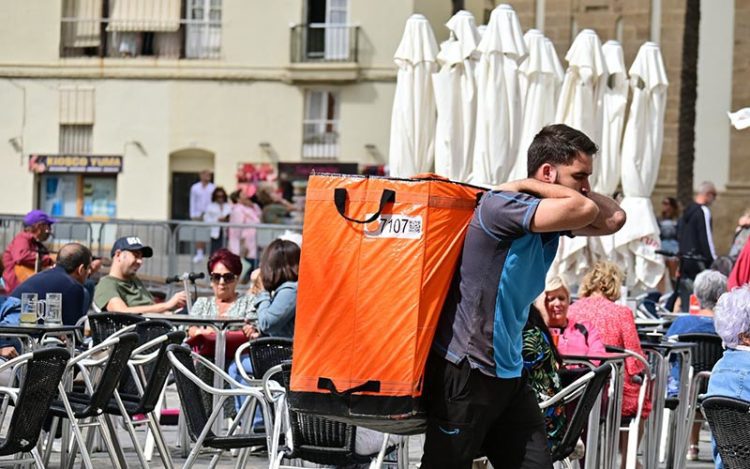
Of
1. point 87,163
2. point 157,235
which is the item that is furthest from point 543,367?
point 87,163

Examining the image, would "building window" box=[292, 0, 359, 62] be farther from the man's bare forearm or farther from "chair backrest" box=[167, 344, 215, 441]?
the man's bare forearm

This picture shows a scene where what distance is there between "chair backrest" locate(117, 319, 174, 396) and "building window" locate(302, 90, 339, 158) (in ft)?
96.8

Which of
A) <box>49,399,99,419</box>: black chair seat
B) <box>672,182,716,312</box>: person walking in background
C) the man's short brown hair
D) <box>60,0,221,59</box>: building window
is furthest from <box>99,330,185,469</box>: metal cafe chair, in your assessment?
<box>60,0,221,59</box>: building window

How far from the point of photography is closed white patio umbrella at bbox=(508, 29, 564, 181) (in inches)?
647

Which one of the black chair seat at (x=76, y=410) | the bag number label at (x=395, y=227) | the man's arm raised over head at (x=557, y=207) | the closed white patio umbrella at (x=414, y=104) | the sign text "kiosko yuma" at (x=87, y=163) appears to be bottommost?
the black chair seat at (x=76, y=410)

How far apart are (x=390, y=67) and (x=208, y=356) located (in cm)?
2809

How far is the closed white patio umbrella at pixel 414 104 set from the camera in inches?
659

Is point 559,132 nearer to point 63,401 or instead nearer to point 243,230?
point 63,401

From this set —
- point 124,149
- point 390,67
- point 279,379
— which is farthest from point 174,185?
point 279,379

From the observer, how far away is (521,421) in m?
5.58

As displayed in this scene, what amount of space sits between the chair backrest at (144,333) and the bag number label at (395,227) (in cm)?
377

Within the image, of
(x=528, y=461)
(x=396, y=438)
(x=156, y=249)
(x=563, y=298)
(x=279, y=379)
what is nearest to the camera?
(x=528, y=461)

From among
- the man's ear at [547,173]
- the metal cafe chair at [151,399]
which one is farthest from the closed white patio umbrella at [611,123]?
the man's ear at [547,173]

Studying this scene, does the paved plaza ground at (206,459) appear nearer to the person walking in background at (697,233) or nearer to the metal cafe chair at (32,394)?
the metal cafe chair at (32,394)
